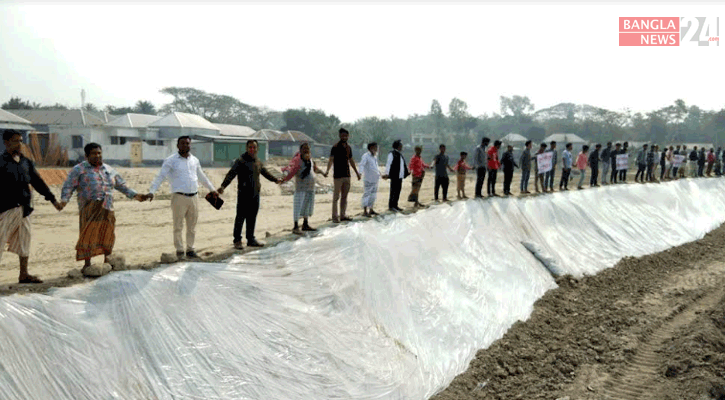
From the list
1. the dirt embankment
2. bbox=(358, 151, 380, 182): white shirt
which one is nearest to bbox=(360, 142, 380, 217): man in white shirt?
bbox=(358, 151, 380, 182): white shirt

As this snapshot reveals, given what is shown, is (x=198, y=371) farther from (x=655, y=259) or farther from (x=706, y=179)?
(x=706, y=179)

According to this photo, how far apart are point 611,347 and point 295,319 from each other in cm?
444

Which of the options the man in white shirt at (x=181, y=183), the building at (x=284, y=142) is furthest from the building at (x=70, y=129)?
the man in white shirt at (x=181, y=183)

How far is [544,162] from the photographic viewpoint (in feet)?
48.1

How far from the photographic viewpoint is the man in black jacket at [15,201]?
4.86 meters

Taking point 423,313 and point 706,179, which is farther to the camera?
point 706,179

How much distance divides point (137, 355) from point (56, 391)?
1.95 ft

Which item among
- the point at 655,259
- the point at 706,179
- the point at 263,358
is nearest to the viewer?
the point at 263,358

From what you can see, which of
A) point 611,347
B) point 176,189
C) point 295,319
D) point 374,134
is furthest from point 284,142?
point 295,319

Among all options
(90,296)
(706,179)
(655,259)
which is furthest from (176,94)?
(90,296)

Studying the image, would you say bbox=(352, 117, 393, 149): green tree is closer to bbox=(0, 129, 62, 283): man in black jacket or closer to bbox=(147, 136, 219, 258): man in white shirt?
bbox=(147, 136, 219, 258): man in white shirt

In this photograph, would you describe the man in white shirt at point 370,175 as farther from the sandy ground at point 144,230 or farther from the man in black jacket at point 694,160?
the man in black jacket at point 694,160

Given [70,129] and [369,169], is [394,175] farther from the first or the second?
[70,129]

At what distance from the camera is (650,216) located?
15.6 m
